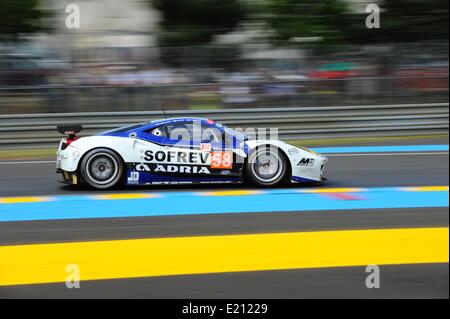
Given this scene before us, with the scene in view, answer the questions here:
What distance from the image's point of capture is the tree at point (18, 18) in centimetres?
2258

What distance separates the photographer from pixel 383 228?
→ 285 inches

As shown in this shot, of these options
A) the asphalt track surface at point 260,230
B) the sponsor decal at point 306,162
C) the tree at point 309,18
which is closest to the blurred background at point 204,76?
the asphalt track surface at point 260,230

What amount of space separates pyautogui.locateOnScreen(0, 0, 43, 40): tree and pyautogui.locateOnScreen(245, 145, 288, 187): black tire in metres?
15.0

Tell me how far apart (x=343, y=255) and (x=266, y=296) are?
1.37 m

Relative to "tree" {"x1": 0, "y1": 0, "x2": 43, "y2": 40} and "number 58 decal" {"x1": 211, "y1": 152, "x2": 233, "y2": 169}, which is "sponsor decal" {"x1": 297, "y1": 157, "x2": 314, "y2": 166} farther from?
"tree" {"x1": 0, "y1": 0, "x2": 43, "y2": 40}

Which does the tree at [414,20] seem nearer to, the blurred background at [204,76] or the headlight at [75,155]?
the blurred background at [204,76]

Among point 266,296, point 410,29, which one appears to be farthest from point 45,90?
point 410,29

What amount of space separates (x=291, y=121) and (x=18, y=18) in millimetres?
12147

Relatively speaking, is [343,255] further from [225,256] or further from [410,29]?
[410,29]

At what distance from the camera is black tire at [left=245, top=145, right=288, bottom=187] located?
30.6ft

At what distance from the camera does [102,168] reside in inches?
370

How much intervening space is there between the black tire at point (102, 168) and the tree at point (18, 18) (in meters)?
14.1

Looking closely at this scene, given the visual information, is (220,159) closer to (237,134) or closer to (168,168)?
(237,134)

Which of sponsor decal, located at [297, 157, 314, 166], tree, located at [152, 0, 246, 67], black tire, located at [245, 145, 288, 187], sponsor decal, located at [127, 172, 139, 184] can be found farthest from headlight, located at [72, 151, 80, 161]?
tree, located at [152, 0, 246, 67]
